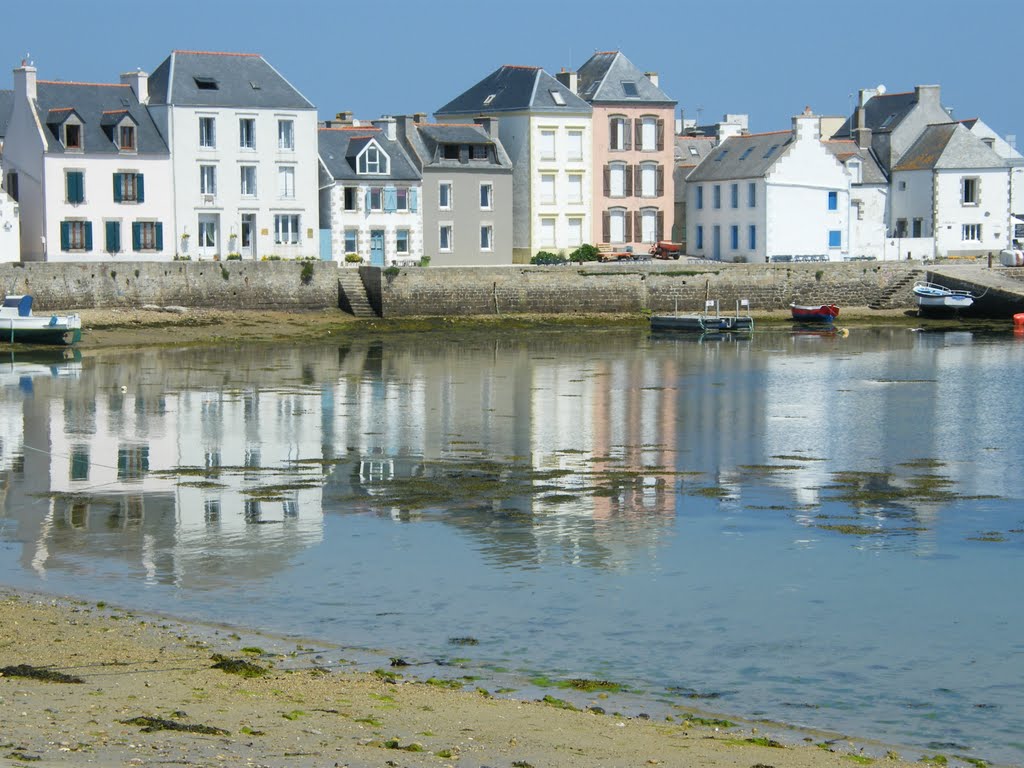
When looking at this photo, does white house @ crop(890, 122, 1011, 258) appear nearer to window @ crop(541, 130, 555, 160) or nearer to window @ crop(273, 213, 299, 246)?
window @ crop(541, 130, 555, 160)

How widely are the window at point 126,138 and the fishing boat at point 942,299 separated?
3118 cm

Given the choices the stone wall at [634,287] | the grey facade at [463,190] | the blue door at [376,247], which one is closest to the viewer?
the stone wall at [634,287]

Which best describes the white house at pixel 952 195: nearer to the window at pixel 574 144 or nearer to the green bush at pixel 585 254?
the green bush at pixel 585 254

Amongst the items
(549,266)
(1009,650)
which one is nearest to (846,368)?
(549,266)

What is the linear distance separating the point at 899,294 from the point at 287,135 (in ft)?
84.5

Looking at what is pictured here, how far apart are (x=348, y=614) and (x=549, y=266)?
1713 inches

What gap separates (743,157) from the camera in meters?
66.9

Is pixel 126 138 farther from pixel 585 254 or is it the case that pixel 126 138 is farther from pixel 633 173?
pixel 633 173

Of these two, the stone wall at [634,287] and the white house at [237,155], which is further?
the stone wall at [634,287]

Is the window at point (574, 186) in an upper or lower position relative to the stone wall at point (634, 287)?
upper

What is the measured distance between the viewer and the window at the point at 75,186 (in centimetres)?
5275

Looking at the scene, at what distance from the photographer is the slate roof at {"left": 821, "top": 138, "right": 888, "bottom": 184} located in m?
69.4

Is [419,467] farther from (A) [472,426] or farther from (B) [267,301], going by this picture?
(B) [267,301]

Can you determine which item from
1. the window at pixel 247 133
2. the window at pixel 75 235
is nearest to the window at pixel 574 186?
the window at pixel 247 133
